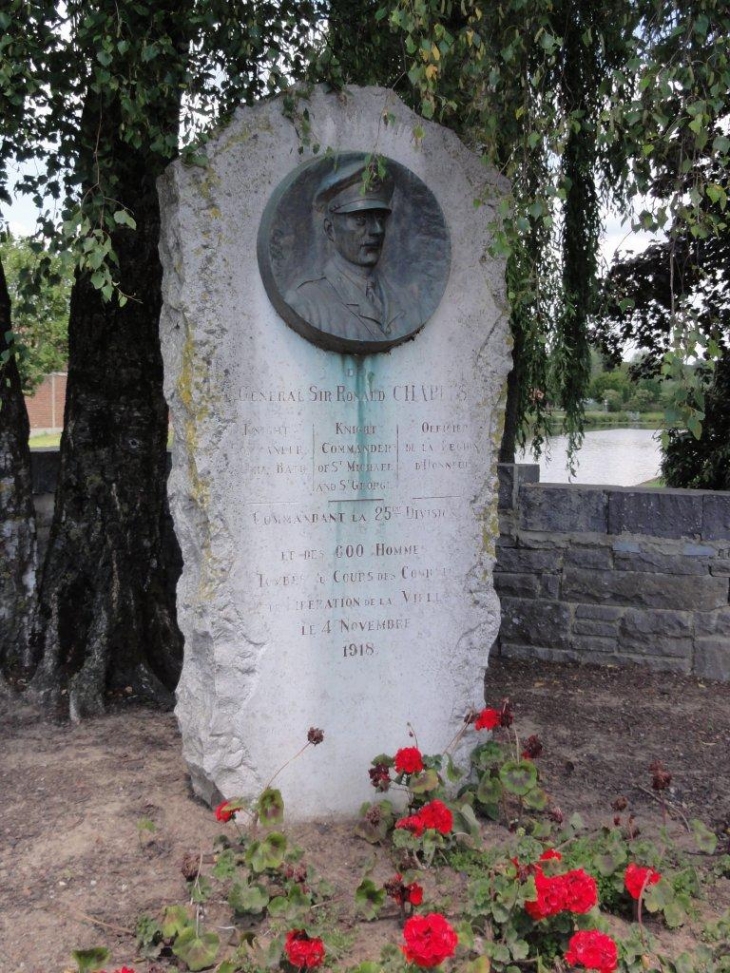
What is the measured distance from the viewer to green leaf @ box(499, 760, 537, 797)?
357 cm

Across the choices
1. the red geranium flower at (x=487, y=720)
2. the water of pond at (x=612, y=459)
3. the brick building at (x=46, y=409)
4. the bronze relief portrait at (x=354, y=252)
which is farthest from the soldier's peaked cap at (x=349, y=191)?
the brick building at (x=46, y=409)

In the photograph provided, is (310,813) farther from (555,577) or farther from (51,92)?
(51,92)

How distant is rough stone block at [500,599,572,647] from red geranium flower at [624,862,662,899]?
2794 millimetres

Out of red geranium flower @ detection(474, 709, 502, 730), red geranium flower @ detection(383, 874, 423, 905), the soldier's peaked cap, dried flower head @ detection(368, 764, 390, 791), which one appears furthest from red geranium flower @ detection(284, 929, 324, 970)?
the soldier's peaked cap

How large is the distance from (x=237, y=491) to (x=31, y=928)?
1.48m

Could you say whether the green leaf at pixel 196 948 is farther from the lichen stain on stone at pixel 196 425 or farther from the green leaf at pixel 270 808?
the lichen stain on stone at pixel 196 425

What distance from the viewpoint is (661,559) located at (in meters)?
5.46

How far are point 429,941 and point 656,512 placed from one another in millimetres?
3541

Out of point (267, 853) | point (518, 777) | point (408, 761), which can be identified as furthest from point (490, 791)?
point (267, 853)

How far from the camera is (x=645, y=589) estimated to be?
18.0 ft

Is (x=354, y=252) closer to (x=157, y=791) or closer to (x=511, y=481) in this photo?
(x=157, y=791)

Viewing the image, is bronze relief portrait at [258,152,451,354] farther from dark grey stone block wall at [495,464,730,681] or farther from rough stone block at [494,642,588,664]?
rough stone block at [494,642,588,664]

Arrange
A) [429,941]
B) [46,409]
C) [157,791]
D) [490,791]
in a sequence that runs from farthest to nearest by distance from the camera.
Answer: [46,409] → [157,791] → [490,791] → [429,941]

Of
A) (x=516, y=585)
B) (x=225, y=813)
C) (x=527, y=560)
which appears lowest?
(x=225, y=813)
